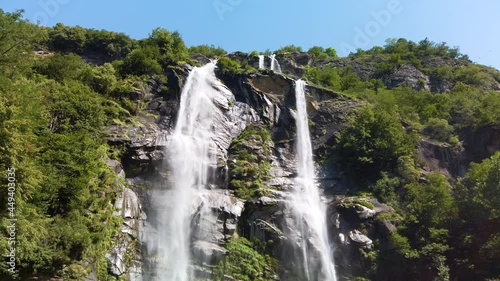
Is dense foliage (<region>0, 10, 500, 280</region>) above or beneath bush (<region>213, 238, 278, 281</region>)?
above

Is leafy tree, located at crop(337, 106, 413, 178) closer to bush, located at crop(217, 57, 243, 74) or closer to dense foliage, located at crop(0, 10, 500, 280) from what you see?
dense foliage, located at crop(0, 10, 500, 280)

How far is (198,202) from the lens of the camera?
73.3ft

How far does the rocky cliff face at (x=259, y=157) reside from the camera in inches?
811

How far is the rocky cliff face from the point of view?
20594 mm

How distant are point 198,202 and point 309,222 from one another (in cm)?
629

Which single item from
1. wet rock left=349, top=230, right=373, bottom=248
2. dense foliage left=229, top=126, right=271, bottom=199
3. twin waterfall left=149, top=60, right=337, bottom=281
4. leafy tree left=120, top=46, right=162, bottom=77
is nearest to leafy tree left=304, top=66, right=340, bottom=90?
twin waterfall left=149, top=60, right=337, bottom=281

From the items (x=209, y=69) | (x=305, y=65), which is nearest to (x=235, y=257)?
(x=209, y=69)

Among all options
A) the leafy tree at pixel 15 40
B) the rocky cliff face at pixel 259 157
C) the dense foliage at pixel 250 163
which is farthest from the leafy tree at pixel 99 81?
the dense foliage at pixel 250 163

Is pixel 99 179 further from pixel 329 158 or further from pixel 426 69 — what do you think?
pixel 426 69

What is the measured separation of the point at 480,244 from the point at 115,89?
2376cm

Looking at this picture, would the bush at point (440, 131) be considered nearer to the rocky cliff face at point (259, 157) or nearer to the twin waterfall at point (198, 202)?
the rocky cliff face at point (259, 157)

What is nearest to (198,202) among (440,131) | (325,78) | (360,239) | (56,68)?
(360,239)

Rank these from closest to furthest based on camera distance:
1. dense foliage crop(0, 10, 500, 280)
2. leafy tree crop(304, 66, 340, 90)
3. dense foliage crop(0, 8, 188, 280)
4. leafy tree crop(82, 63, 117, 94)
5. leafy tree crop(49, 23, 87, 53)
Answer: dense foliage crop(0, 8, 188, 280) < dense foliage crop(0, 10, 500, 280) < leafy tree crop(82, 63, 117, 94) < leafy tree crop(304, 66, 340, 90) < leafy tree crop(49, 23, 87, 53)

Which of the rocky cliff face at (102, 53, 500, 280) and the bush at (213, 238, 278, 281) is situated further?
the rocky cliff face at (102, 53, 500, 280)
